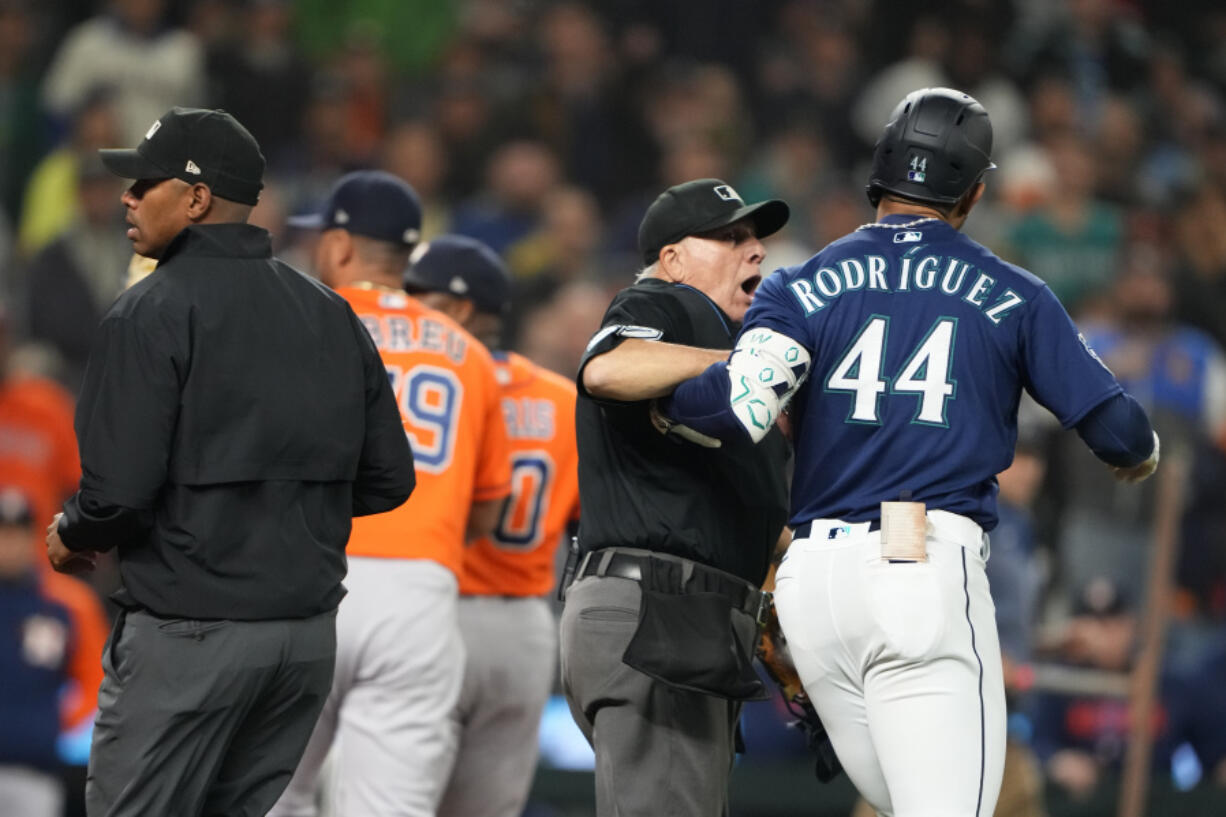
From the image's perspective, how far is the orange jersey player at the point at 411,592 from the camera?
5.86 meters

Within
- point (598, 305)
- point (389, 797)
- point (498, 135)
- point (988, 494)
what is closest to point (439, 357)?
point (389, 797)

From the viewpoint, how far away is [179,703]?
14.3 ft

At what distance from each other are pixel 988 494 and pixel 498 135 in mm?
8467

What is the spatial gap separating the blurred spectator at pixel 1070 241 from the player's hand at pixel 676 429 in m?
7.84

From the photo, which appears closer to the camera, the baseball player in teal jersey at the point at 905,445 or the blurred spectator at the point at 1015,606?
the baseball player in teal jersey at the point at 905,445

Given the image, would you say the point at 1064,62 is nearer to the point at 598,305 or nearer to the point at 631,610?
the point at 598,305

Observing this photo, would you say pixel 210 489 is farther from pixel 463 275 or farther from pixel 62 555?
pixel 463 275

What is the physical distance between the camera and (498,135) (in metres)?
12.5

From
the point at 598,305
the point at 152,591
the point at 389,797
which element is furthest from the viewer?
the point at 598,305

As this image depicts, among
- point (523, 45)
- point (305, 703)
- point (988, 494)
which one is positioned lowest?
point (305, 703)

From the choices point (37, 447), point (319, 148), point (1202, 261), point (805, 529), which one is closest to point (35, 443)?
point (37, 447)

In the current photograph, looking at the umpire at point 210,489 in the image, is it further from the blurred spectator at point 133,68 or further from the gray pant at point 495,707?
the blurred spectator at point 133,68

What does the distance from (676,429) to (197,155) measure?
56.5 inches

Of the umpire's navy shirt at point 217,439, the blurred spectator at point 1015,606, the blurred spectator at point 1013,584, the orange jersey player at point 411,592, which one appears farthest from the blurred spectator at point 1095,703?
the umpire's navy shirt at point 217,439
